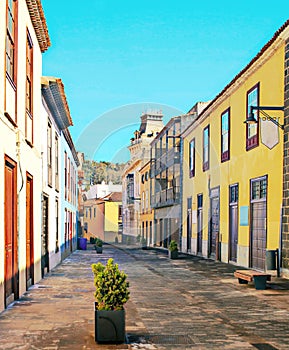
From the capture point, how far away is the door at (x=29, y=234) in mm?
12461

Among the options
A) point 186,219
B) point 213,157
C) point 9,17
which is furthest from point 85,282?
point 186,219

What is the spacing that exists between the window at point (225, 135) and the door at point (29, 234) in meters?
10.7

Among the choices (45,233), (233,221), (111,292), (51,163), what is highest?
(51,163)

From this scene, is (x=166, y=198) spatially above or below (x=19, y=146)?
below

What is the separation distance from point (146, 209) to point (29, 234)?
36.2m

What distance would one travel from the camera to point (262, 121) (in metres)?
15.5

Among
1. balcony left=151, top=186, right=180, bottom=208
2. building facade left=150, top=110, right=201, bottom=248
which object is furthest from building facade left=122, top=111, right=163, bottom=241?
balcony left=151, top=186, right=180, bottom=208

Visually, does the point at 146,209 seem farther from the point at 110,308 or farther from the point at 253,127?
the point at 110,308

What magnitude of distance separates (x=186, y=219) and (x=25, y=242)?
65.5 ft

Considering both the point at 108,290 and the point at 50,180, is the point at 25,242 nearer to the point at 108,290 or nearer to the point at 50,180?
the point at 108,290

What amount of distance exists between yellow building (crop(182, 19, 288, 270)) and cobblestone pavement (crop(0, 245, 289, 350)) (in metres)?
3.25

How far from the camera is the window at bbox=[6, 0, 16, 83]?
9.85 m

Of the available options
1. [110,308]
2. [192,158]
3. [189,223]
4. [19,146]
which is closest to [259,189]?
[19,146]

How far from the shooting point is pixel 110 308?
6898mm
